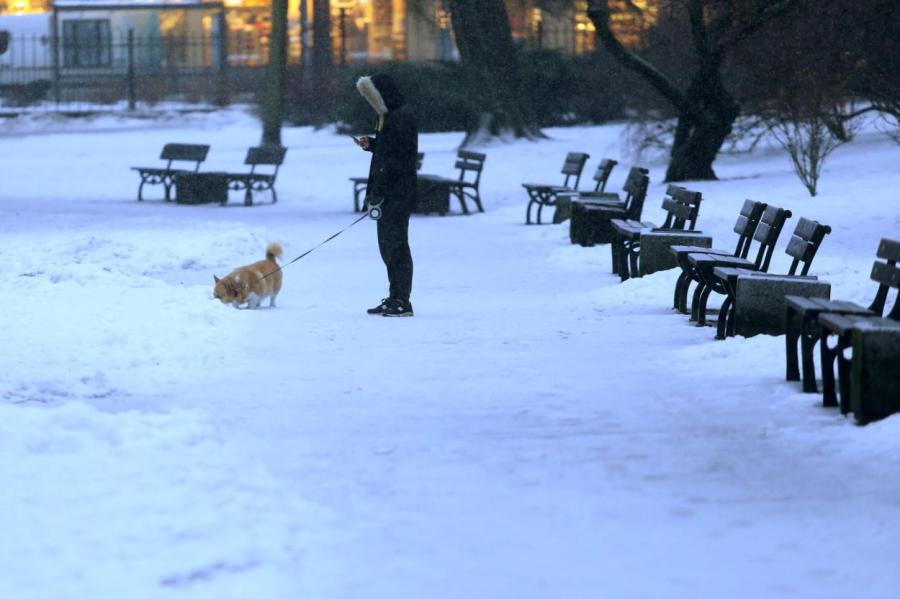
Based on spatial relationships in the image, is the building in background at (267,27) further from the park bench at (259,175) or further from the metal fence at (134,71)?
the park bench at (259,175)

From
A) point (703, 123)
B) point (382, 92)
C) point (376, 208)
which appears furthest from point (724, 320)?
point (703, 123)

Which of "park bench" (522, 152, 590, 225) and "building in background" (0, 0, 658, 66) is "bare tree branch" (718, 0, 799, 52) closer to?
"park bench" (522, 152, 590, 225)

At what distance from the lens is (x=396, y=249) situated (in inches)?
456

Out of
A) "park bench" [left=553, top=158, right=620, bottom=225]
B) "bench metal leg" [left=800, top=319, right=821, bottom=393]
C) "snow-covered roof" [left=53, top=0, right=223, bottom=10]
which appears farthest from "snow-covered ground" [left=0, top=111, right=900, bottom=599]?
"snow-covered roof" [left=53, top=0, right=223, bottom=10]

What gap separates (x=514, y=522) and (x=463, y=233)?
14081mm

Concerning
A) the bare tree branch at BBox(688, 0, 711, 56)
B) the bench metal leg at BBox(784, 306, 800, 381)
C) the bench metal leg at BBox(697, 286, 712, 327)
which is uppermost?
the bare tree branch at BBox(688, 0, 711, 56)

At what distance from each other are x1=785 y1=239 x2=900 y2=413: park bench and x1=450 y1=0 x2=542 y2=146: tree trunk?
23921 millimetres

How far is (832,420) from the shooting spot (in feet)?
24.1

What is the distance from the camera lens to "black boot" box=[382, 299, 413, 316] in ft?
37.8

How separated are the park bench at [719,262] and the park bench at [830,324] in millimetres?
1948

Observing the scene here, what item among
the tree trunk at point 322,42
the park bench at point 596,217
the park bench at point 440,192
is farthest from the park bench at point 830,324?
the tree trunk at point 322,42

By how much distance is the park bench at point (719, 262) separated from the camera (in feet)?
34.4

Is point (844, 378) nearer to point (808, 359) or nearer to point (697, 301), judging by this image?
point (808, 359)

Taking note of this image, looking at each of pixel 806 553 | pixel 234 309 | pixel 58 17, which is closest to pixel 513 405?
pixel 806 553
